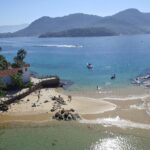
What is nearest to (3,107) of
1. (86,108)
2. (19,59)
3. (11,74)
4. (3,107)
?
(3,107)

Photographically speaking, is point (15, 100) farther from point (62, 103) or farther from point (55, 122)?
point (55, 122)

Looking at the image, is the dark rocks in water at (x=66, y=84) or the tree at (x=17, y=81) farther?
the dark rocks in water at (x=66, y=84)

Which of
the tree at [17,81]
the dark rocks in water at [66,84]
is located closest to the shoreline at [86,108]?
the tree at [17,81]

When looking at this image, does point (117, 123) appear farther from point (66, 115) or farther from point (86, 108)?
point (86, 108)

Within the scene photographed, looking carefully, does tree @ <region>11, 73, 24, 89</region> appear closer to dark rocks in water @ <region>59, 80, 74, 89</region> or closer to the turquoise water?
dark rocks in water @ <region>59, 80, 74, 89</region>

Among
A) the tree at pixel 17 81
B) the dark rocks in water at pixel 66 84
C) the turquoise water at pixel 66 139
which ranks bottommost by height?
the turquoise water at pixel 66 139

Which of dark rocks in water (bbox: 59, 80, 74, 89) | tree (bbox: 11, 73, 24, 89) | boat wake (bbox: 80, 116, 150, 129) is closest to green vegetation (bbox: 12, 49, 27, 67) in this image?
dark rocks in water (bbox: 59, 80, 74, 89)

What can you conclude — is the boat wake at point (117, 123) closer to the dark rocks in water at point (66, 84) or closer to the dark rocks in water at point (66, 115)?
the dark rocks in water at point (66, 115)

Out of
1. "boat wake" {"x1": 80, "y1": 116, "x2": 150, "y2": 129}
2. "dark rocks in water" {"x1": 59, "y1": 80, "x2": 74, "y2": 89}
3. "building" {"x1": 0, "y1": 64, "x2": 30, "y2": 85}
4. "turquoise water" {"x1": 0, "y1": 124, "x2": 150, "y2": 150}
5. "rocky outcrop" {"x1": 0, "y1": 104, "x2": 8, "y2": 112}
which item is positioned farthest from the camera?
"dark rocks in water" {"x1": 59, "y1": 80, "x2": 74, "y2": 89}
